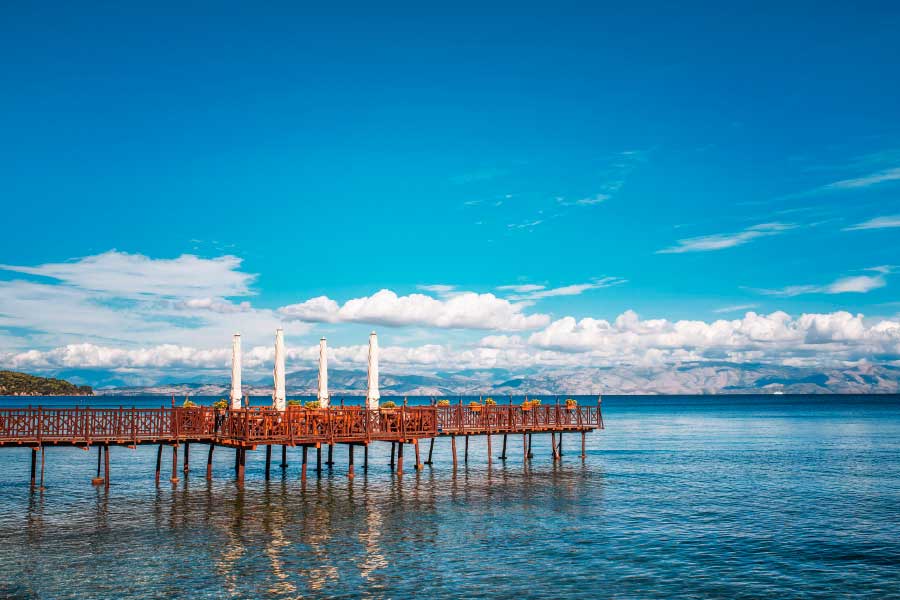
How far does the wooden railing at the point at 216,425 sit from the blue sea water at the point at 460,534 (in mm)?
3128

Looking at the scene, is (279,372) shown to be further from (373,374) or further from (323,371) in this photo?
(373,374)

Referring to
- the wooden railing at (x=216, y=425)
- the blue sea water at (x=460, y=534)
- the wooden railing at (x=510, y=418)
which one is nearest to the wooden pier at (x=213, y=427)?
the wooden railing at (x=216, y=425)

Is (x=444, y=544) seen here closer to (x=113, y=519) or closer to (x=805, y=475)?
(x=113, y=519)

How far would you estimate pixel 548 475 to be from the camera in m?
50.8

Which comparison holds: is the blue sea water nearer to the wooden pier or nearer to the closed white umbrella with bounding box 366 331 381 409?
the wooden pier

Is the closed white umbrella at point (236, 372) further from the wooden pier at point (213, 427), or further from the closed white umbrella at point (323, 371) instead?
the closed white umbrella at point (323, 371)

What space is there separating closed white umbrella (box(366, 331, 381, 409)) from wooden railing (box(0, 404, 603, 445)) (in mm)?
945

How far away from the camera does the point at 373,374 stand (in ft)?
149

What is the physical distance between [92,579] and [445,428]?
28081 millimetres

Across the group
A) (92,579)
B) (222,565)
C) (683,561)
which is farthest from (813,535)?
(92,579)

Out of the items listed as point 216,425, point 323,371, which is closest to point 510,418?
point 323,371

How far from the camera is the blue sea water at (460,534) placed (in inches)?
925

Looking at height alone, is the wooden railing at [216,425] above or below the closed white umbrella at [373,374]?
below

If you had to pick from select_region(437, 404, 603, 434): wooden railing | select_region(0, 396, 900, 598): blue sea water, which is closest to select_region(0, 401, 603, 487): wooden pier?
select_region(437, 404, 603, 434): wooden railing
